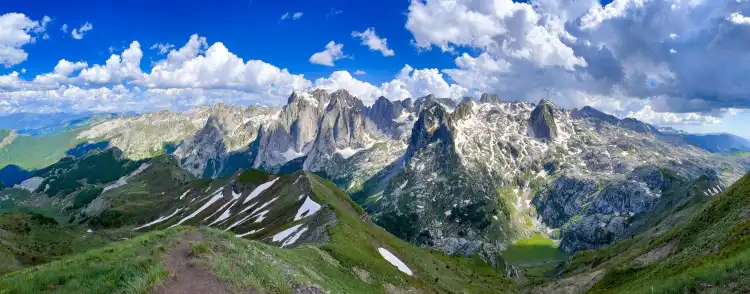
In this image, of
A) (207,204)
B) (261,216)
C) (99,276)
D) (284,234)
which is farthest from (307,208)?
(99,276)

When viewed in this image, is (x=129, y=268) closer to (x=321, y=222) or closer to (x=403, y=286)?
(x=403, y=286)

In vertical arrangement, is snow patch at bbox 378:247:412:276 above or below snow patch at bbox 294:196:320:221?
below

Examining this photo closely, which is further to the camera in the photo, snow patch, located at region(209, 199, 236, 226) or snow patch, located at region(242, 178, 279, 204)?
snow patch, located at region(242, 178, 279, 204)

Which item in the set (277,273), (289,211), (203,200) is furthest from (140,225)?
(277,273)

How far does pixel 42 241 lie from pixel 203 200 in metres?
75.5

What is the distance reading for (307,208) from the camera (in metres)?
104

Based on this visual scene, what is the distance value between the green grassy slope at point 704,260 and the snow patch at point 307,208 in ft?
202

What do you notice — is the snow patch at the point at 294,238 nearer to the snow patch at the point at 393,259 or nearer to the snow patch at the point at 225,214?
the snow patch at the point at 393,259

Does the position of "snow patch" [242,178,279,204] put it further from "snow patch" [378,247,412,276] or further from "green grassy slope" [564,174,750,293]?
"green grassy slope" [564,174,750,293]

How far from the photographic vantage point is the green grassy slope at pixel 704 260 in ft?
88.9

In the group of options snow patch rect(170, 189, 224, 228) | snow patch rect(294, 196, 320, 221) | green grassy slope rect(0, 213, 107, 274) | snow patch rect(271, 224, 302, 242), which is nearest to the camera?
snow patch rect(271, 224, 302, 242)

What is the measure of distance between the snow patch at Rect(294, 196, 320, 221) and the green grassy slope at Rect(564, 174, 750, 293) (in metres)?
61.5

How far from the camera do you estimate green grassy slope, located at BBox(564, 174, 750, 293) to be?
27094mm

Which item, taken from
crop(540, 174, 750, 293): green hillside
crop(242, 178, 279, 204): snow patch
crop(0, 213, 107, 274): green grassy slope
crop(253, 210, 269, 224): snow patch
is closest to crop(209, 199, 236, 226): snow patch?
crop(242, 178, 279, 204): snow patch
